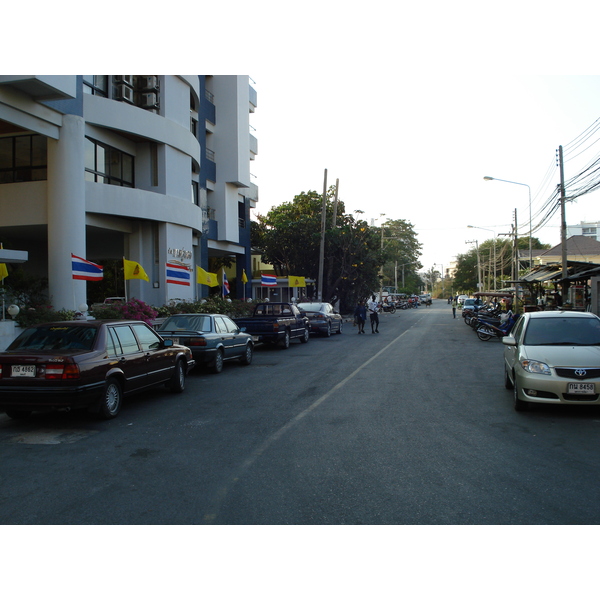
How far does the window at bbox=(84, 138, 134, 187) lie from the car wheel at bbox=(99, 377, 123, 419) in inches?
539

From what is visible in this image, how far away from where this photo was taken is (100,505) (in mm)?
4895

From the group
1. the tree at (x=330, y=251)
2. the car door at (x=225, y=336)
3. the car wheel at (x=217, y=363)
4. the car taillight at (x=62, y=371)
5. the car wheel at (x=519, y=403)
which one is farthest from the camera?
the tree at (x=330, y=251)

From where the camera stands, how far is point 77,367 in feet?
25.5

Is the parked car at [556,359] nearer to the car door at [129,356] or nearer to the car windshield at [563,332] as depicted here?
the car windshield at [563,332]

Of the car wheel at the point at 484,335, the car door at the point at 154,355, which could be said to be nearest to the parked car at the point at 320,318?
the car wheel at the point at 484,335

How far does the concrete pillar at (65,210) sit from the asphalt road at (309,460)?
823cm

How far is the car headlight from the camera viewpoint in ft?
27.3

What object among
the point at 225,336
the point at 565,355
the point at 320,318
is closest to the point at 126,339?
the point at 225,336

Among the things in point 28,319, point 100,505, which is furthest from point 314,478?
point 28,319

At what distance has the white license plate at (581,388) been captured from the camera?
26.5 feet

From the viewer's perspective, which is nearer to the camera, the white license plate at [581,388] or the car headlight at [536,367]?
the white license plate at [581,388]

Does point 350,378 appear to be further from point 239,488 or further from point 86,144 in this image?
point 86,144

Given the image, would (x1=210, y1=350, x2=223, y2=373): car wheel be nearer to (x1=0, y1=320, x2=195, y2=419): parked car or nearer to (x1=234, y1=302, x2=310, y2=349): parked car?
(x1=0, y1=320, x2=195, y2=419): parked car

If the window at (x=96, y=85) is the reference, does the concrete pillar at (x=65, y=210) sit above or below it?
below
